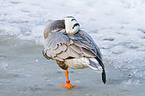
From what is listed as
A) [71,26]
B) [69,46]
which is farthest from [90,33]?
[69,46]

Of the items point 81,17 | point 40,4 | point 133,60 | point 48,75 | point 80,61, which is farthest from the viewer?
point 40,4

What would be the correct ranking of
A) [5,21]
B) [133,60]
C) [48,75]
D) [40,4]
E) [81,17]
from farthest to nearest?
[40,4], [81,17], [5,21], [133,60], [48,75]

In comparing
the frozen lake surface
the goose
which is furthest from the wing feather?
the frozen lake surface

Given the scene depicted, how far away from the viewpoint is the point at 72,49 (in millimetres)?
3918

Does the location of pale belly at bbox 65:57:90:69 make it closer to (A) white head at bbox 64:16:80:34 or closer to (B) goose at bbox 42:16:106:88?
(B) goose at bbox 42:16:106:88

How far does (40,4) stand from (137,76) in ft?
17.9

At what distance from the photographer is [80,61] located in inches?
152

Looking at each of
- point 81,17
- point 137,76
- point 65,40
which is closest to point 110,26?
point 81,17

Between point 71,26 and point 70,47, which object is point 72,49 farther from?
point 71,26

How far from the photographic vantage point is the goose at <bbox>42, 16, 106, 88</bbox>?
3818 millimetres

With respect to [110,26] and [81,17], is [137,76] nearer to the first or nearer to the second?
[110,26]

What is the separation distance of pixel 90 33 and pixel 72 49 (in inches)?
119

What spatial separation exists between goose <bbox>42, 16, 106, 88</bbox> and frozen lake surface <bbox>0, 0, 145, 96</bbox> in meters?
0.34

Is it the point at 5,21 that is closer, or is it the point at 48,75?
the point at 48,75
